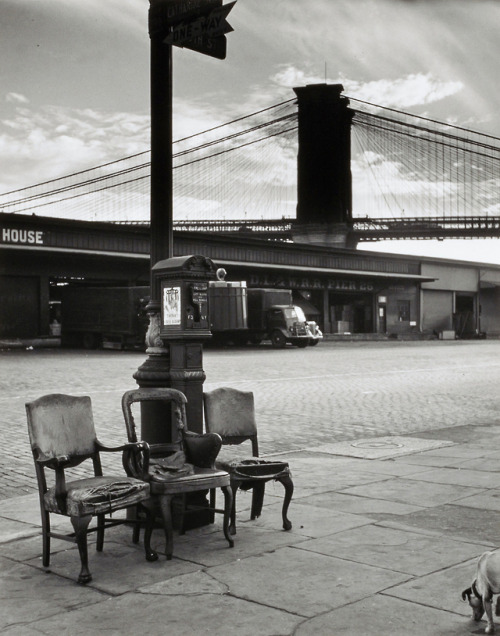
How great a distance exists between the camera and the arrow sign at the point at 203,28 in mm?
5820

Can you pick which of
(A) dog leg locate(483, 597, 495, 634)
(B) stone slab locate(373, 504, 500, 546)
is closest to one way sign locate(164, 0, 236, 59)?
(B) stone slab locate(373, 504, 500, 546)

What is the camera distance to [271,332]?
Result: 39312 millimetres

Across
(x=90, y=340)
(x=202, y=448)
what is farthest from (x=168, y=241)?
(x=90, y=340)

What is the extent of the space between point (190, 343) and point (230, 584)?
2.01 metres

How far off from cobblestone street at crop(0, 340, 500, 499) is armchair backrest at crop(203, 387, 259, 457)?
2254 mm

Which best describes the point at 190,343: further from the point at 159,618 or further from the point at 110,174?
the point at 110,174

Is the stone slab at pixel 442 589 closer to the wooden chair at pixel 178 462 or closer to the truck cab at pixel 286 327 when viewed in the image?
the wooden chair at pixel 178 462

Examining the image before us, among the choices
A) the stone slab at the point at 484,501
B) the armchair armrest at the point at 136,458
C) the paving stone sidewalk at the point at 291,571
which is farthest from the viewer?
the stone slab at the point at 484,501

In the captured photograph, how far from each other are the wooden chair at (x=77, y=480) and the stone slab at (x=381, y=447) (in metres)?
4.26

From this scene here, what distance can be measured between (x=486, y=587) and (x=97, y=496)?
7.22 ft

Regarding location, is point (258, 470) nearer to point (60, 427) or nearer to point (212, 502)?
point (212, 502)

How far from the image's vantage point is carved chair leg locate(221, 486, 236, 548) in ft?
17.4

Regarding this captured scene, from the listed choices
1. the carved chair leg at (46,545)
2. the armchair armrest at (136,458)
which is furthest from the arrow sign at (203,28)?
the carved chair leg at (46,545)

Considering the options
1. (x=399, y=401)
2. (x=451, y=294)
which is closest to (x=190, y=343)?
(x=399, y=401)
